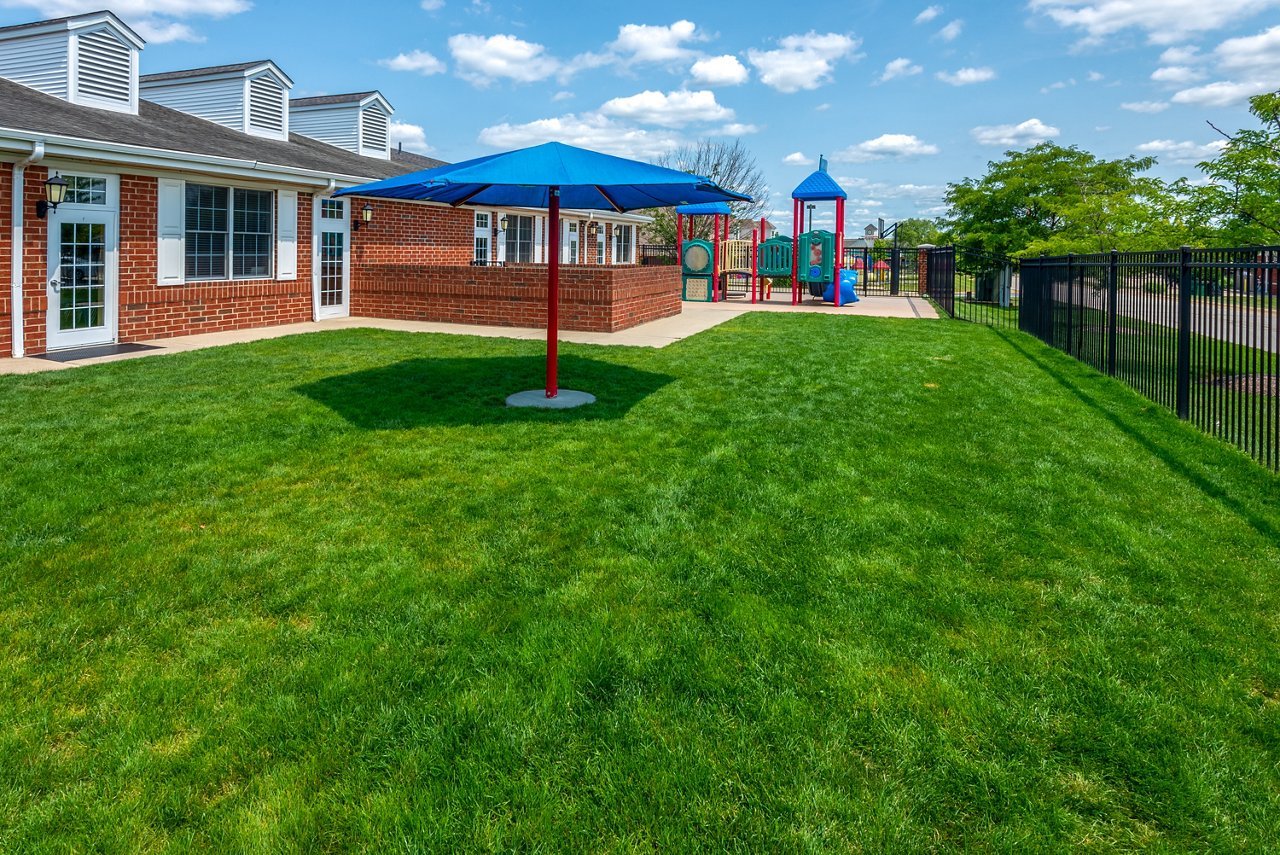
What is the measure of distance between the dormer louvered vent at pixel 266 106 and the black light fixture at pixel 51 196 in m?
8.23

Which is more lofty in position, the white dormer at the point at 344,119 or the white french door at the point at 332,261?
the white dormer at the point at 344,119

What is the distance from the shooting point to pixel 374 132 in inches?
885

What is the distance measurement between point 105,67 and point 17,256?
6.17m

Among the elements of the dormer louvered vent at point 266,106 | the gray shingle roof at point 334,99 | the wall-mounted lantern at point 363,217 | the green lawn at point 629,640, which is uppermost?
the gray shingle roof at point 334,99

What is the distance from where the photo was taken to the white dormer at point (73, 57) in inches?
537

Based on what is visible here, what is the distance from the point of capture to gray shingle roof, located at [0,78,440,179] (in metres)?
10.6

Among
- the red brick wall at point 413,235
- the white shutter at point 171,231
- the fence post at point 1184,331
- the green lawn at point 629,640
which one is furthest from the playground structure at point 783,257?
the green lawn at point 629,640

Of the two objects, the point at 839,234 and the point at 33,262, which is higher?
the point at 839,234

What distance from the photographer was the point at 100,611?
328 centimetres

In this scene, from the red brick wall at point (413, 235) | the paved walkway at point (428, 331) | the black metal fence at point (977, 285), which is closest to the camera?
the paved walkway at point (428, 331)

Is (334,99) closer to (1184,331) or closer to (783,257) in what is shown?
(783,257)

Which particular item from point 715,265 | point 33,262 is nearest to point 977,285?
point 715,265

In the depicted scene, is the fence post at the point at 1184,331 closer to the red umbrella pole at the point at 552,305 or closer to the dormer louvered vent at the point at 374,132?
the red umbrella pole at the point at 552,305

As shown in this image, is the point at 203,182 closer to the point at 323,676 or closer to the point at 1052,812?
the point at 323,676
